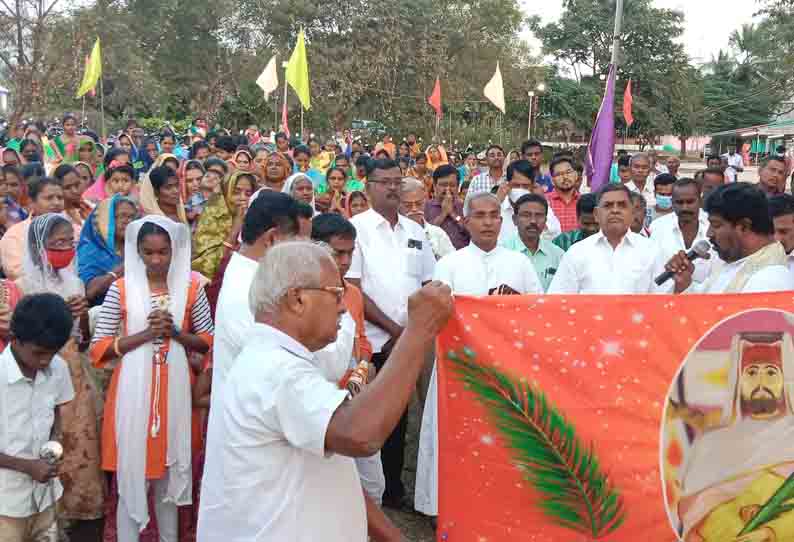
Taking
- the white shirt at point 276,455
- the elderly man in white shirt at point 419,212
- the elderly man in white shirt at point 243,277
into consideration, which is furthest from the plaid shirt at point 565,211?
the white shirt at point 276,455

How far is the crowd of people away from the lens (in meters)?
2.24

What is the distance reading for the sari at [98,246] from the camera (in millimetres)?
5457

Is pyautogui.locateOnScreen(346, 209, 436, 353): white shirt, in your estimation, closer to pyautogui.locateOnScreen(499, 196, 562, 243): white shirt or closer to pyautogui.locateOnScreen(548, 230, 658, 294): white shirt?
pyautogui.locateOnScreen(548, 230, 658, 294): white shirt

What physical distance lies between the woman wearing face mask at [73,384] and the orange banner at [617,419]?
195 centimetres

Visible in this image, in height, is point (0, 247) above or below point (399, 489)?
above

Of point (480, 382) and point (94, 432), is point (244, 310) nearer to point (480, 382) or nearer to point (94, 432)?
point (480, 382)

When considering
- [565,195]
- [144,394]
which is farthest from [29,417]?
[565,195]

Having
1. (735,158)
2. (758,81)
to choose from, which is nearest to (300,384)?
(735,158)

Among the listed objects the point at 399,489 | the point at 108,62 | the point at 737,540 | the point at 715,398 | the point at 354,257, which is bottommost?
the point at 399,489

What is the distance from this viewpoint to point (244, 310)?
320cm

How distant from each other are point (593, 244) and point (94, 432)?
2858mm

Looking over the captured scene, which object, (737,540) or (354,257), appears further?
(354,257)

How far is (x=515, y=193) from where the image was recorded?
7.30m

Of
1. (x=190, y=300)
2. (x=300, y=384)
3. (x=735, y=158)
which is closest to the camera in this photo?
(x=300, y=384)
